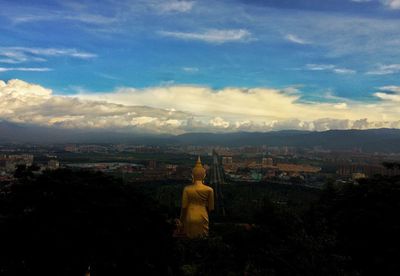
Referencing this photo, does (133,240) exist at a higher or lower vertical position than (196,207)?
higher

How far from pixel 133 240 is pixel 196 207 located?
21.1 feet

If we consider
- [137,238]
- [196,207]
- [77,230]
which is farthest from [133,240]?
[196,207]

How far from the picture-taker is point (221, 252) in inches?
434

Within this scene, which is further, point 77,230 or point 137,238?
point 137,238

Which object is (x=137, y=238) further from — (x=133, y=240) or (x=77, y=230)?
(x=77, y=230)

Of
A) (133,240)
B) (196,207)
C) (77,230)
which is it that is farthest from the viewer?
(196,207)

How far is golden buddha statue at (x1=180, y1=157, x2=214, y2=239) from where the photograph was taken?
15922mm

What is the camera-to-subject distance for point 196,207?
1619cm

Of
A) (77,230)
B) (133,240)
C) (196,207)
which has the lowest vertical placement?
(196,207)

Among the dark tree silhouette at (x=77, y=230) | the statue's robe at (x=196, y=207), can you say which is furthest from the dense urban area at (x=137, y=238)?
the statue's robe at (x=196, y=207)

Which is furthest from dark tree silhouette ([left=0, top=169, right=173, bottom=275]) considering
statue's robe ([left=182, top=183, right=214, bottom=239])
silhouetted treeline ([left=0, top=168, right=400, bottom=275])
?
statue's robe ([left=182, top=183, right=214, bottom=239])

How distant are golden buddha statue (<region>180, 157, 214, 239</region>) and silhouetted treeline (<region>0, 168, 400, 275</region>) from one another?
3434 millimetres

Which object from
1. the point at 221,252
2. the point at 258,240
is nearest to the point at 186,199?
the point at 258,240

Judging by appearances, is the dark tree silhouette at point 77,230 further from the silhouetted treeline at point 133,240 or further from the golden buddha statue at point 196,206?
the golden buddha statue at point 196,206
